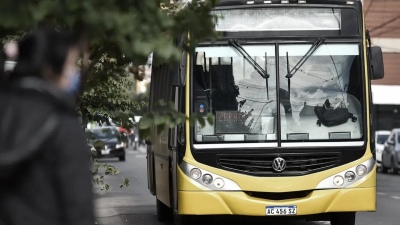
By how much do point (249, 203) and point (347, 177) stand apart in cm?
120

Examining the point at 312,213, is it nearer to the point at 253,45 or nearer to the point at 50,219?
the point at 253,45

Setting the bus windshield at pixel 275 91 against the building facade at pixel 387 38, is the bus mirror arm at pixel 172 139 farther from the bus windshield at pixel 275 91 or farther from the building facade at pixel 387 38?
the building facade at pixel 387 38

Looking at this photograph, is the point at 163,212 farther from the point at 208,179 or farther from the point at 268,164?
the point at 268,164

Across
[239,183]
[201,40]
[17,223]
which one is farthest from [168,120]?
[239,183]

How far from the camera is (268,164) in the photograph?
12.9 m

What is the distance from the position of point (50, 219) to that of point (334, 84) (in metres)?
9.86

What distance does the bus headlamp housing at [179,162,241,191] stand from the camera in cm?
1280

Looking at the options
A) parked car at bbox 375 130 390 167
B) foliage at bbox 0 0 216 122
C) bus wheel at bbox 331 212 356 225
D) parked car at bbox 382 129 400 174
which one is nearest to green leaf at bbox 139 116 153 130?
foliage at bbox 0 0 216 122

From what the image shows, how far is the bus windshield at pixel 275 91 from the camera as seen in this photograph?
508 inches

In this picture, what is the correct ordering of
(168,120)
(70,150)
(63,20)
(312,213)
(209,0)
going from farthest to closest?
(312,213), (209,0), (168,120), (63,20), (70,150)

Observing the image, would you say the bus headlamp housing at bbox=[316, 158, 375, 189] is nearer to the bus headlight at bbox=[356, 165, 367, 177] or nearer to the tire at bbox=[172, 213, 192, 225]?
the bus headlight at bbox=[356, 165, 367, 177]

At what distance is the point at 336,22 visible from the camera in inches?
516

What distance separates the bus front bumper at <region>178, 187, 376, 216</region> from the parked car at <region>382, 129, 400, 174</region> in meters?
21.9

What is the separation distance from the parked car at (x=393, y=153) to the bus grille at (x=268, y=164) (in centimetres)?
2196
